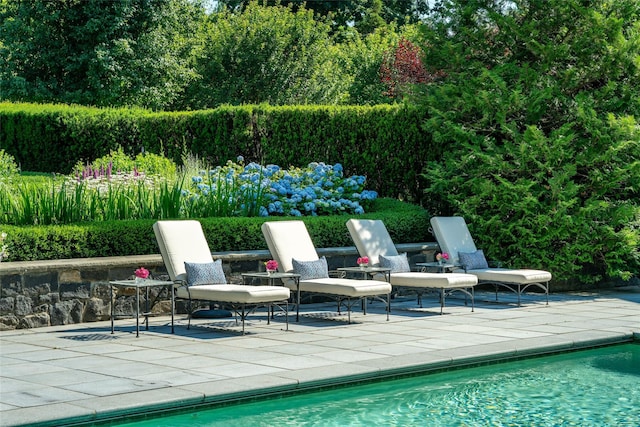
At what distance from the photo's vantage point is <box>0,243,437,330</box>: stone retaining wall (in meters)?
10.5

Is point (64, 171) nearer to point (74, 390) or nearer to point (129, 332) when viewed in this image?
point (129, 332)

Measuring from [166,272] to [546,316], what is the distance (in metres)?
4.62

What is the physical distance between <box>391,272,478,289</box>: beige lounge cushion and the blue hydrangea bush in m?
2.61

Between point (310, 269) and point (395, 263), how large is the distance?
58.2 inches

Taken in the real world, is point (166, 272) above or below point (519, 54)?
below

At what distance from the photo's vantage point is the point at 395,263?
12.8 metres

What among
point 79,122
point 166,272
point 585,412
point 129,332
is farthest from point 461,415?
point 79,122

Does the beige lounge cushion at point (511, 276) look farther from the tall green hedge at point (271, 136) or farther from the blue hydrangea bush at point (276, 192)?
the tall green hedge at point (271, 136)

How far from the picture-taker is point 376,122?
16.9m

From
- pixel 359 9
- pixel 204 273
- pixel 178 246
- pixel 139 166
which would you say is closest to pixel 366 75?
pixel 359 9

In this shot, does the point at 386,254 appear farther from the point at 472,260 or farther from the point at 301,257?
the point at 301,257

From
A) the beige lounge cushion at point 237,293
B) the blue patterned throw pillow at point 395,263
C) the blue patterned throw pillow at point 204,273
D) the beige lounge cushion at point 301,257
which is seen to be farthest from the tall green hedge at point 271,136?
the beige lounge cushion at point 237,293

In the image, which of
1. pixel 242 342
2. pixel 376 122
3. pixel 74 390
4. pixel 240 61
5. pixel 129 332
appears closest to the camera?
pixel 74 390

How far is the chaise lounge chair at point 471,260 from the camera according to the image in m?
12.9
